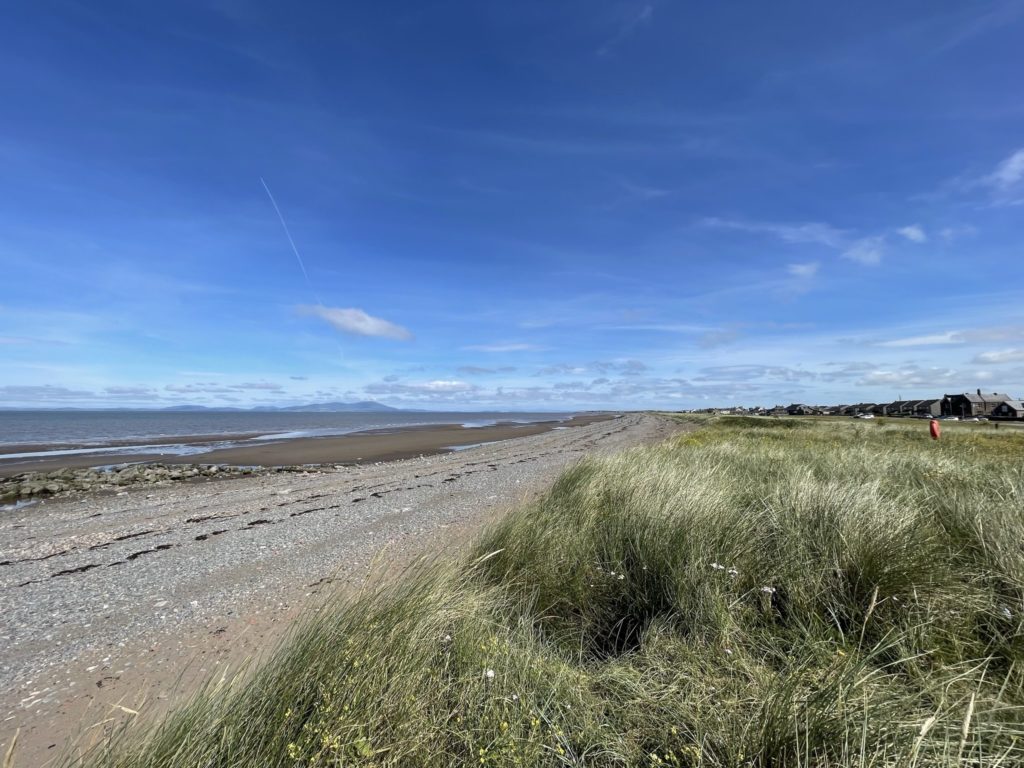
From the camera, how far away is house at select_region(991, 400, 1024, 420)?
2271 inches

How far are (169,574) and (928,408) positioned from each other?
98.3 meters

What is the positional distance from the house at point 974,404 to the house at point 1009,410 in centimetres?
218

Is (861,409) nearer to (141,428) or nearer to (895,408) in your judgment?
(895,408)

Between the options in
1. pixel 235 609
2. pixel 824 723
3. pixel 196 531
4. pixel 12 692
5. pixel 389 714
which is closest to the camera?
pixel 824 723

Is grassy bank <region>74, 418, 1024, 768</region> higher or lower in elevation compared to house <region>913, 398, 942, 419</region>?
lower

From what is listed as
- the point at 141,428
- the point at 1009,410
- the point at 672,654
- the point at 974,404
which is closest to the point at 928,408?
the point at 974,404

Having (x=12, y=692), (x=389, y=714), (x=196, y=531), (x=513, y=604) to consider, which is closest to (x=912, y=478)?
(x=513, y=604)

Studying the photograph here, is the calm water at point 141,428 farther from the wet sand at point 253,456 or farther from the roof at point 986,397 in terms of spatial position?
the roof at point 986,397

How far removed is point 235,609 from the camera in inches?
225

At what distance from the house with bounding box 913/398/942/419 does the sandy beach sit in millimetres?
86464

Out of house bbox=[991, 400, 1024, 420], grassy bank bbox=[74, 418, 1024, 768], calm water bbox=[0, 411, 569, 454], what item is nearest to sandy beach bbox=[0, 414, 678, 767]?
grassy bank bbox=[74, 418, 1024, 768]

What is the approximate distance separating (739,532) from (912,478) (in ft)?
18.7

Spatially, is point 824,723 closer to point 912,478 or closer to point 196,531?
point 912,478

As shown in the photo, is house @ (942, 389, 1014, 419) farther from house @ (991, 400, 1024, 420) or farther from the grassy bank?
the grassy bank
